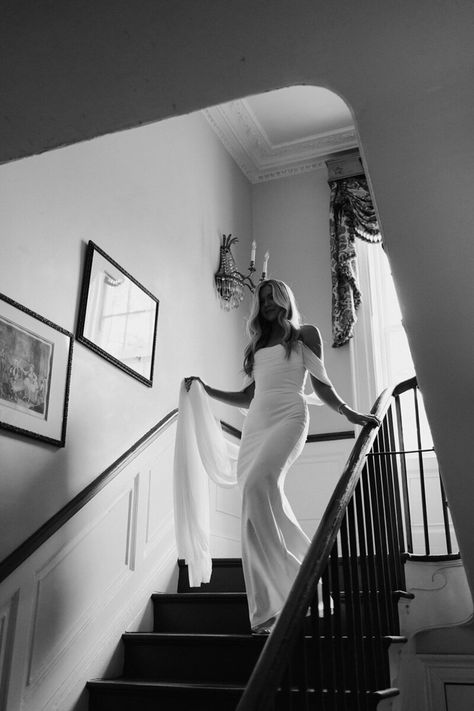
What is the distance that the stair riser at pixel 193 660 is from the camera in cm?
293

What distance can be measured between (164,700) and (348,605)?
3.19 feet

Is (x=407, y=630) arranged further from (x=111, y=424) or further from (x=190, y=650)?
(x=111, y=424)

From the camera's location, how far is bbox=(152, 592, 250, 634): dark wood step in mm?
3322

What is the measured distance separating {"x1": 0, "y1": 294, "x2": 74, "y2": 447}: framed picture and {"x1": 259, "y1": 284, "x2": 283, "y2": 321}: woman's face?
3.06 ft

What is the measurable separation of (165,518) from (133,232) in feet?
5.46

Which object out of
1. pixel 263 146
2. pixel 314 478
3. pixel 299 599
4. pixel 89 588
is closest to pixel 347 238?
pixel 263 146

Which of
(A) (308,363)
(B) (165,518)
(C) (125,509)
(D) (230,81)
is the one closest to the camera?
(D) (230,81)

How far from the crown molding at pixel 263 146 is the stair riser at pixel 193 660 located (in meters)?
4.01

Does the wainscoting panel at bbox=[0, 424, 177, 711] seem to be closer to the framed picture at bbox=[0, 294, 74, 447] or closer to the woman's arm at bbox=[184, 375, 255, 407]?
Result: the framed picture at bbox=[0, 294, 74, 447]

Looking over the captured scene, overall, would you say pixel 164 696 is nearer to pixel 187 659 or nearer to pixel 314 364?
pixel 187 659

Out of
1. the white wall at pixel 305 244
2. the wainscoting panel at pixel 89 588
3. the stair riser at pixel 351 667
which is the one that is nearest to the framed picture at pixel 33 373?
the wainscoting panel at pixel 89 588

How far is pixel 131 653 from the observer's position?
3246 mm

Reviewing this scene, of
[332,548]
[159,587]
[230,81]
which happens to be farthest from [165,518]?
[230,81]

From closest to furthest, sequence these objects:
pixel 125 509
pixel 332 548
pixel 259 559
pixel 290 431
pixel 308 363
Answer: pixel 332 548 → pixel 259 559 → pixel 290 431 → pixel 308 363 → pixel 125 509
